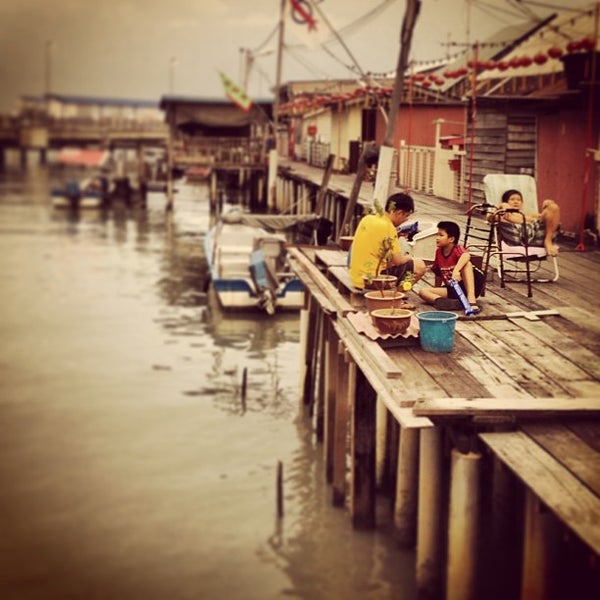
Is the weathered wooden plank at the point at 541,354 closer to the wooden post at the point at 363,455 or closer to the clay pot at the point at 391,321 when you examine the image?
the clay pot at the point at 391,321

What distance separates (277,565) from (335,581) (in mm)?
725

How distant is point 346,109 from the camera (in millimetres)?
33969

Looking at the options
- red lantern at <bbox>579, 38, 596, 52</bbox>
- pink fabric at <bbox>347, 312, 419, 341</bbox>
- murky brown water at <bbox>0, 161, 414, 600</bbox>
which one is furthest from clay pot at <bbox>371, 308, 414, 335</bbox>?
red lantern at <bbox>579, 38, 596, 52</bbox>

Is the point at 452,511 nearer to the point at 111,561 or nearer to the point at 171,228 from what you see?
the point at 111,561

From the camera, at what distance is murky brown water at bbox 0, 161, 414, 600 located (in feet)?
30.2

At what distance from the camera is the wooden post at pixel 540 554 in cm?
513

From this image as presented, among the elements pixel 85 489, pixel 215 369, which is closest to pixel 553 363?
pixel 85 489

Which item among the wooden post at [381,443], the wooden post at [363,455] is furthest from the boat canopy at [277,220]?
the wooden post at [363,455]

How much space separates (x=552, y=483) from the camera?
16.1ft

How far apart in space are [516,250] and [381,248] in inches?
88.0

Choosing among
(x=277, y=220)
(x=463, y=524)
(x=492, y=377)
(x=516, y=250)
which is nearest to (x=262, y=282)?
(x=277, y=220)

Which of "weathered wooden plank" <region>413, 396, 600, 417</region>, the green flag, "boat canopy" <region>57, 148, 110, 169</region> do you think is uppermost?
the green flag

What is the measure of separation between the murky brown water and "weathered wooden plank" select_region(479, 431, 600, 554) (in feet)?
11.8

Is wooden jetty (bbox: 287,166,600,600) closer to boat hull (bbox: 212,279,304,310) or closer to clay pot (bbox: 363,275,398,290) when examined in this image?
clay pot (bbox: 363,275,398,290)
